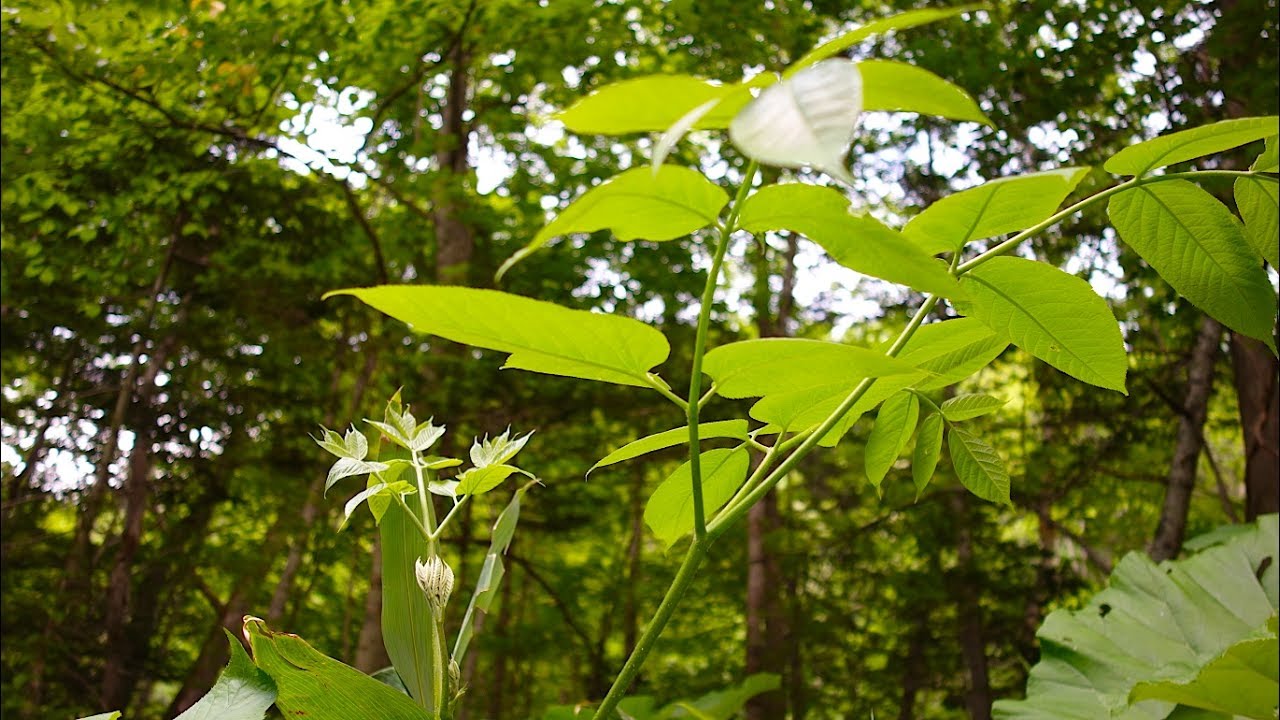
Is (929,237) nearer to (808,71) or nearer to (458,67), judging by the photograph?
(808,71)

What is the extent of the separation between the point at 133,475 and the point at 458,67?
2862 mm

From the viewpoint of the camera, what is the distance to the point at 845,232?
1.08 feet

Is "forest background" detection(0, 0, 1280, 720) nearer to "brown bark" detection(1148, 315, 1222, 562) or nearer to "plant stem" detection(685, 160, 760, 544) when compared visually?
"brown bark" detection(1148, 315, 1222, 562)

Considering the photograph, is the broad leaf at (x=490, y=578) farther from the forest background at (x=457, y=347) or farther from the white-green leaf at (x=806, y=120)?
the forest background at (x=457, y=347)

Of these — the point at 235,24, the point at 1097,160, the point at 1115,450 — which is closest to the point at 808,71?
the point at 235,24

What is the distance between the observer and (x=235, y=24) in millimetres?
3334

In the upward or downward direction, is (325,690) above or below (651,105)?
below

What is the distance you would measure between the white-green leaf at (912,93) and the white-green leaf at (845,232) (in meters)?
Result: 0.04

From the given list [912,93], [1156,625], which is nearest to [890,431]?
[912,93]

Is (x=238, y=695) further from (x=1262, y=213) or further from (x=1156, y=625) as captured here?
(x=1156, y=625)

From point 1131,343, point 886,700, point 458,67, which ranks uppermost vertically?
point 458,67

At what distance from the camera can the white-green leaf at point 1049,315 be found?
0.43 m

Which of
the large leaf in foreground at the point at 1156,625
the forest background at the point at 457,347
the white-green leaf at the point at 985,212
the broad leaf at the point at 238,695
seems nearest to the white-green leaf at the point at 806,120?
the white-green leaf at the point at 985,212

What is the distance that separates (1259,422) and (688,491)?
10.9 feet
